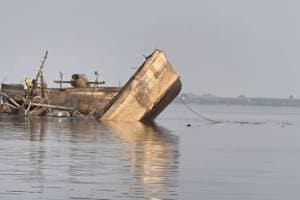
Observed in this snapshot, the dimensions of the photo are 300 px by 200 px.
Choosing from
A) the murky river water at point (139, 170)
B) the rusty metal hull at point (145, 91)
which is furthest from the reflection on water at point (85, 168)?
the rusty metal hull at point (145, 91)

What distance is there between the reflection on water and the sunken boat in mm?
18609

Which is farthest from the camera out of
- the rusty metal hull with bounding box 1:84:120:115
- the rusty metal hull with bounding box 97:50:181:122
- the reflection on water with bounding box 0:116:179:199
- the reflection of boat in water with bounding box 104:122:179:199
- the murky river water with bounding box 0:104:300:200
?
the rusty metal hull with bounding box 1:84:120:115

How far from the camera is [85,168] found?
871 inches

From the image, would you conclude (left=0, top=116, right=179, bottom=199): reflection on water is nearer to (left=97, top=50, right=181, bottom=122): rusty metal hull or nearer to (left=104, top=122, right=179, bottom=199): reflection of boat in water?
(left=104, top=122, right=179, bottom=199): reflection of boat in water

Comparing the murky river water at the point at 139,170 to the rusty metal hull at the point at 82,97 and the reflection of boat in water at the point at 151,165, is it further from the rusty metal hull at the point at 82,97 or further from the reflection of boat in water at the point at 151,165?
the rusty metal hull at the point at 82,97

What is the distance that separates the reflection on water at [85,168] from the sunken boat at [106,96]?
18609 millimetres

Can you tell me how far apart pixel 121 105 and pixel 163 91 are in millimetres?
2964

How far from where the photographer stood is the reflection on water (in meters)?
16.9

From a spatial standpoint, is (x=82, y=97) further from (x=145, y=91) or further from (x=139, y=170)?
(x=139, y=170)

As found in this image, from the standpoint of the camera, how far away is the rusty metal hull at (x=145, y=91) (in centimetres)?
5506

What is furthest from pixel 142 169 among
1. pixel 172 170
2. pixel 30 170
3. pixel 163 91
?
pixel 163 91

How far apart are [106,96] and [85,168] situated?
127 ft

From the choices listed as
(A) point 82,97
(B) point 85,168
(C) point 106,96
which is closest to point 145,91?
(C) point 106,96

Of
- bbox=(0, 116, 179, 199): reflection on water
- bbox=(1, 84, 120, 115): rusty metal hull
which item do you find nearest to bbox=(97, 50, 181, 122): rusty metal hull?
bbox=(1, 84, 120, 115): rusty metal hull
